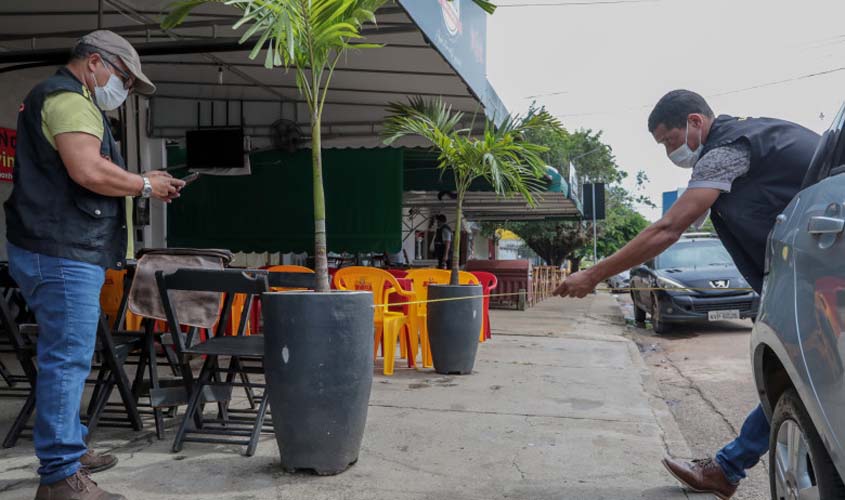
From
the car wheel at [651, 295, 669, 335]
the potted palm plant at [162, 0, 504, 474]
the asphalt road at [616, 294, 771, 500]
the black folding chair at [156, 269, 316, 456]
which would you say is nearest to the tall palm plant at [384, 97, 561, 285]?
the asphalt road at [616, 294, 771, 500]

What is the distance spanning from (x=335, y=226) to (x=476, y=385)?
6.39m

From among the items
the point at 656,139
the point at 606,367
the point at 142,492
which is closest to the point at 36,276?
the point at 142,492

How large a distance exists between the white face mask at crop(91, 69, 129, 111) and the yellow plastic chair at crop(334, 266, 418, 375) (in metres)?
3.67

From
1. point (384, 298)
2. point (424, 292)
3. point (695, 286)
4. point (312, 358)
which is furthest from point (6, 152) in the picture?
point (695, 286)

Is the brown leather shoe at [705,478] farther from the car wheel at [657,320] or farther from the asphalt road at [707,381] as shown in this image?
the car wheel at [657,320]

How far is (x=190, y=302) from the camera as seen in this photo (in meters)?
4.21

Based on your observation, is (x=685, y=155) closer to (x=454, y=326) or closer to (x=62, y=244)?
(x=62, y=244)

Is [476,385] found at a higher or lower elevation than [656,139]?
lower

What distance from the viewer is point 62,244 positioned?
3.01 metres

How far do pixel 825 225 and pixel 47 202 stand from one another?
287 centimetres

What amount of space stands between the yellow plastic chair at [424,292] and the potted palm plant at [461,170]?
412 mm

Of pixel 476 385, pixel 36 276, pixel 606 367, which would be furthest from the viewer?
pixel 606 367

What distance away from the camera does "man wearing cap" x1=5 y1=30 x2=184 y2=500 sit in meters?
2.95

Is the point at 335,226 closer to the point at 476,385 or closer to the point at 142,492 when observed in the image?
the point at 476,385
